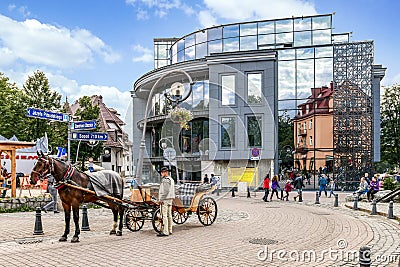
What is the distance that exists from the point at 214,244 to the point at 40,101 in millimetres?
31085

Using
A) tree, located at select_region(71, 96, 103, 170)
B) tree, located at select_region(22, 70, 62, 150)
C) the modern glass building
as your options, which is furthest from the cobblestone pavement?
tree, located at select_region(71, 96, 103, 170)

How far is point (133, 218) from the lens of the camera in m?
11.9

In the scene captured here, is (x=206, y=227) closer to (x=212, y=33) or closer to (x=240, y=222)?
(x=240, y=222)

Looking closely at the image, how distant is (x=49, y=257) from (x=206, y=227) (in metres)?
5.30

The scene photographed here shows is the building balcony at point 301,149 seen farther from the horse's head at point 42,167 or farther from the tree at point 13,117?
the horse's head at point 42,167

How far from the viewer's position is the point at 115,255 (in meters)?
8.71

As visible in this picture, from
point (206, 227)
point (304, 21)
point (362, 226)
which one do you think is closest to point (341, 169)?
point (304, 21)

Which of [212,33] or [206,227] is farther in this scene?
[212,33]

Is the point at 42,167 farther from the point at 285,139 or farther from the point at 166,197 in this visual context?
the point at 285,139

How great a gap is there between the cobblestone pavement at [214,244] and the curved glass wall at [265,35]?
2649 cm

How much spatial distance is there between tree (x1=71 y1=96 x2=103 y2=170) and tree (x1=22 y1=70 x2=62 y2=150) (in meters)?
2.07

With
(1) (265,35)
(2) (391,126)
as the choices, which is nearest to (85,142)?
(1) (265,35)

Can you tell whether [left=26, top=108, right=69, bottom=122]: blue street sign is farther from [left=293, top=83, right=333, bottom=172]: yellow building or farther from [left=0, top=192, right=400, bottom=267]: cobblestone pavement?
[left=293, top=83, right=333, bottom=172]: yellow building

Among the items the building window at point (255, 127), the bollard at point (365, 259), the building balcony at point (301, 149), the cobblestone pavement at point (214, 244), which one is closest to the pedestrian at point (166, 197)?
the cobblestone pavement at point (214, 244)
